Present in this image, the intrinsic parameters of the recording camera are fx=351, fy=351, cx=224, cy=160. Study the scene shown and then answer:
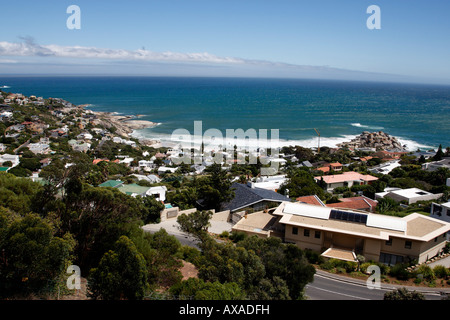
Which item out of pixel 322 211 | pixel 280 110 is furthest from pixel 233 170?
pixel 280 110

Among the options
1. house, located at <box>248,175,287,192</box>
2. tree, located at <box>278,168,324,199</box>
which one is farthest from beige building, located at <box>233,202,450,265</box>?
house, located at <box>248,175,287,192</box>

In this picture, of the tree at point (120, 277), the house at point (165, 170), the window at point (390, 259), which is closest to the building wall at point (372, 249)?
the window at point (390, 259)

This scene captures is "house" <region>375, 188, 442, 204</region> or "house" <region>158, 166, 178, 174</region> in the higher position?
"house" <region>375, 188, 442, 204</region>

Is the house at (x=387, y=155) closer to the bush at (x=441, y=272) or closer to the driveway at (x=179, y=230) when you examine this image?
the driveway at (x=179, y=230)

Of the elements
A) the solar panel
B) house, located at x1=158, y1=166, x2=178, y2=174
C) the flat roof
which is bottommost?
house, located at x1=158, y1=166, x2=178, y2=174

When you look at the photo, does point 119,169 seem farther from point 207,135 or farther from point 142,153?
point 207,135

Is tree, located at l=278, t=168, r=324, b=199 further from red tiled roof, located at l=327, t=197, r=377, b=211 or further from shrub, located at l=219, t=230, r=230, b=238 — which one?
shrub, located at l=219, t=230, r=230, b=238
